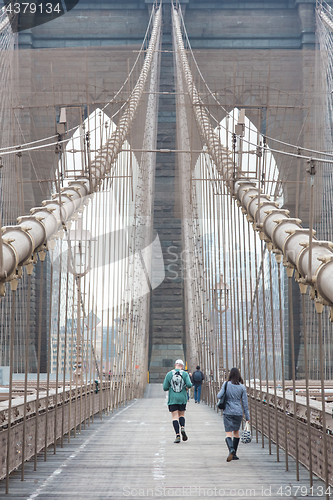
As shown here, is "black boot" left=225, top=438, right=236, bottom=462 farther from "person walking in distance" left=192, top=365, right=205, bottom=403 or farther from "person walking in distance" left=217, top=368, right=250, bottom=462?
"person walking in distance" left=192, top=365, right=205, bottom=403

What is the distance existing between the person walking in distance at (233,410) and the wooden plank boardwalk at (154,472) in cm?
17

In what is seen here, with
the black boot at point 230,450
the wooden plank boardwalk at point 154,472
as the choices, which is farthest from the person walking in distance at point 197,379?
the black boot at point 230,450

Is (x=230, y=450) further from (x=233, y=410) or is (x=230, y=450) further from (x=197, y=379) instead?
(x=197, y=379)

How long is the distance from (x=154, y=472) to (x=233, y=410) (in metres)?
1.05

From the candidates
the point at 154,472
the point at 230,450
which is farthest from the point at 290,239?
the point at 230,450

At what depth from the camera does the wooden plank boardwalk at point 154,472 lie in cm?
478

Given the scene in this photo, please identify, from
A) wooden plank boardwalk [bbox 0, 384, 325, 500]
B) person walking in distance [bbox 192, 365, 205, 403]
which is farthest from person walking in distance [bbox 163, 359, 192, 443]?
person walking in distance [bbox 192, 365, 205, 403]

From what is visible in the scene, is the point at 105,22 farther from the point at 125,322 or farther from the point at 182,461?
the point at 182,461

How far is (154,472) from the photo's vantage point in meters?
5.57

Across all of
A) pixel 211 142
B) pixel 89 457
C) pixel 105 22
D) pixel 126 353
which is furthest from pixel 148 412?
pixel 105 22

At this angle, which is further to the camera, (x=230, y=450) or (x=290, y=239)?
(x=230, y=450)

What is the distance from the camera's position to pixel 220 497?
4621 mm

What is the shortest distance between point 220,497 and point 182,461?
1518 mm

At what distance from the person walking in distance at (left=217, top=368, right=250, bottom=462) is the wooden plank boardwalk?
0.17m
